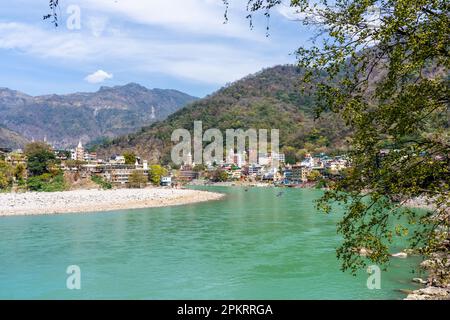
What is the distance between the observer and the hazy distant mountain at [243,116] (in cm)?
13118

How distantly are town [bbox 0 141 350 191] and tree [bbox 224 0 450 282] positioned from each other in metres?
0.62

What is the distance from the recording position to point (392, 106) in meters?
4.82

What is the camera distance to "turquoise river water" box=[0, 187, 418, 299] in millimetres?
12164

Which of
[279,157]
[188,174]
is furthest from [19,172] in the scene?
[279,157]

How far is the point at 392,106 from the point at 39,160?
62974mm

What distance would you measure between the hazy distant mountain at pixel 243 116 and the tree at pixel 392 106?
4148 inches

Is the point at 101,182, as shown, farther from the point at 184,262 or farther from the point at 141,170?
the point at 184,262

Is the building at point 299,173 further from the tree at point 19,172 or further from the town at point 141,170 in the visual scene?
the tree at point 19,172

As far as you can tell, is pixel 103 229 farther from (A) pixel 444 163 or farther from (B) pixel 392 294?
(A) pixel 444 163

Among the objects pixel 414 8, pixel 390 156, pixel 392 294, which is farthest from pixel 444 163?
pixel 392 294

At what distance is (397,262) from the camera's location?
14.7 meters

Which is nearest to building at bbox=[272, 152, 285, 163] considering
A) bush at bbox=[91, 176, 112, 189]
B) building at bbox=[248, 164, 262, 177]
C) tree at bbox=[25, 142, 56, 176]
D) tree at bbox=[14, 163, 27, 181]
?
building at bbox=[248, 164, 262, 177]

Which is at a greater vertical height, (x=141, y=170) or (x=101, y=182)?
(x=141, y=170)

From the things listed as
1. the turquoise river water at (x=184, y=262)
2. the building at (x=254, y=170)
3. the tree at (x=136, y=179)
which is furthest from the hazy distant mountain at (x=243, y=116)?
the turquoise river water at (x=184, y=262)
